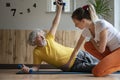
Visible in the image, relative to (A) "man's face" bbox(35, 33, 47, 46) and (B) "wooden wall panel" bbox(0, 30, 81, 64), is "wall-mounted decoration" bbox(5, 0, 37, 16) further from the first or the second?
(A) "man's face" bbox(35, 33, 47, 46)

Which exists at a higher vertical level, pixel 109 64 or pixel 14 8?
pixel 14 8

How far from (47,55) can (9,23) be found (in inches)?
98.6

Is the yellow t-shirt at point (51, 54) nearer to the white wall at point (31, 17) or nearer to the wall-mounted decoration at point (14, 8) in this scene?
the white wall at point (31, 17)

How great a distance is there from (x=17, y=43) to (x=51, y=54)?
188cm

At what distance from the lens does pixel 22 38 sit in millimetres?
5039

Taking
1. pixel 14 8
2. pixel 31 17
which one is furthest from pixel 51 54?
pixel 14 8

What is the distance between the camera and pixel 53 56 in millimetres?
3291

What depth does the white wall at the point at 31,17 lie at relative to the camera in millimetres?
5578

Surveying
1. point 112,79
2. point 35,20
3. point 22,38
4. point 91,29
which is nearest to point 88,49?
point 91,29

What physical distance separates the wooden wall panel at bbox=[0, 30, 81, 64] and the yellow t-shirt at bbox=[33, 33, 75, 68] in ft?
5.46

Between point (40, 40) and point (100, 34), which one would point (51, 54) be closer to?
point (40, 40)

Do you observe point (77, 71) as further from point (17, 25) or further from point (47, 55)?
point (17, 25)

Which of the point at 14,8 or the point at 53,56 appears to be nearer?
the point at 53,56

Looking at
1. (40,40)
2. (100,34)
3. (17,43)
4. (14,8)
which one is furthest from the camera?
(14,8)
